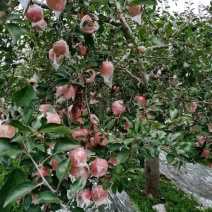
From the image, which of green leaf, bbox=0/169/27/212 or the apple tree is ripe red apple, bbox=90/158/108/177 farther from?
green leaf, bbox=0/169/27/212

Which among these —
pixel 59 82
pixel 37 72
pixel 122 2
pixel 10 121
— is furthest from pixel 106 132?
pixel 37 72

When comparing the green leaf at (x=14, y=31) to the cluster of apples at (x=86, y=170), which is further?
the cluster of apples at (x=86, y=170)

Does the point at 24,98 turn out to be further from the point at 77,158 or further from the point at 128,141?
the point at 128,141

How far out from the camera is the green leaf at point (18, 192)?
1.94 ft

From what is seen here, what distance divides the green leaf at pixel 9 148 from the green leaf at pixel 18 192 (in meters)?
0.06

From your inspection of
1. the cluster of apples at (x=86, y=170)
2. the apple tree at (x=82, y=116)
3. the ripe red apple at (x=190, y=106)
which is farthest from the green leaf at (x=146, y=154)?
the ripe red apple at (x=190, y=106)

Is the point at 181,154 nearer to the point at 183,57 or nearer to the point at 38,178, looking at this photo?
the point at 38,178

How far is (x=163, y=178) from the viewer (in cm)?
496

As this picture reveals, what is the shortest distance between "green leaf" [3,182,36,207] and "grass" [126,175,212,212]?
3.13m

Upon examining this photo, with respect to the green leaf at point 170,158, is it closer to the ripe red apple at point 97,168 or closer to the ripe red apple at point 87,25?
the ripe red apple at point 97,168

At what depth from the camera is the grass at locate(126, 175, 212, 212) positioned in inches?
147

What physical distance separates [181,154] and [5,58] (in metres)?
1.01

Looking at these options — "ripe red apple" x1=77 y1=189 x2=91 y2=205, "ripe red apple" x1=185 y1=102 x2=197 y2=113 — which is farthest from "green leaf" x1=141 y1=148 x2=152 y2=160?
"ripe red apple" x1=185 y1=102 x2=197 y2=113

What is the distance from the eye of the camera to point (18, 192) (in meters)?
0.60
